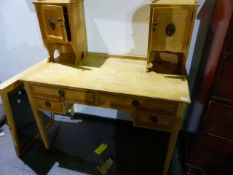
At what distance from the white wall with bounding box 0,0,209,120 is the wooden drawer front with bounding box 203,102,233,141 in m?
0.49

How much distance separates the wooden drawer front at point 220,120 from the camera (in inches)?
42.3

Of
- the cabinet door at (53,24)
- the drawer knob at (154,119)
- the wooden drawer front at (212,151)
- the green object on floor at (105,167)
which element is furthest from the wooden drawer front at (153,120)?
the cabinet door at (53,24)

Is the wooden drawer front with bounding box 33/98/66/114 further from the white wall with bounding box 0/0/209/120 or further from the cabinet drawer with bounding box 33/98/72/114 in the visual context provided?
the white wall with bounding box 0/0/209/120

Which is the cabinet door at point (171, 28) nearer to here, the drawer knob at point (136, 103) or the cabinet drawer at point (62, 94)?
the drawer knob at point (136, 103)

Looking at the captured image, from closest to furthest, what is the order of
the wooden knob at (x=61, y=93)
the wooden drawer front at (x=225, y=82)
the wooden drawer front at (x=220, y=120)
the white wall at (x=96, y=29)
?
1. the wooden drawer front at (x=225, y=82)
2. the wooden drawer front at (x=220, y=120)
3. the wooden knob at (x=61, y=93)
4. the white wall at (x=96, y=29)

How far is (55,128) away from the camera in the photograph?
1.84 metres

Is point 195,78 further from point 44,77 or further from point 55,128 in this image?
point 55,128

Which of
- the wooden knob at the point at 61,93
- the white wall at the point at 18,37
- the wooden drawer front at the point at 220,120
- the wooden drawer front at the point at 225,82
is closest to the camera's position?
the wooden drawer front at the point at 225,82

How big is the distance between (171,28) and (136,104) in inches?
19.5

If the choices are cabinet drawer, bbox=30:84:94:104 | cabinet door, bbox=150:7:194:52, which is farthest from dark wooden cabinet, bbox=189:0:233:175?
cabinet drawer, bbox=30:84:94:104

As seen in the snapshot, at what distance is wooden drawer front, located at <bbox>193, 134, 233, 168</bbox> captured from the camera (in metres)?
1.18

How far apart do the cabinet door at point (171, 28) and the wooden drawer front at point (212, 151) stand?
0.61 m

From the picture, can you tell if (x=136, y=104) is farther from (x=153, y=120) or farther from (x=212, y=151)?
(x=212, y=151)

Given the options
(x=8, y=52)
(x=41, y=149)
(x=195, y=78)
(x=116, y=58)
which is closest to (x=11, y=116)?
(x=41, y=149)
